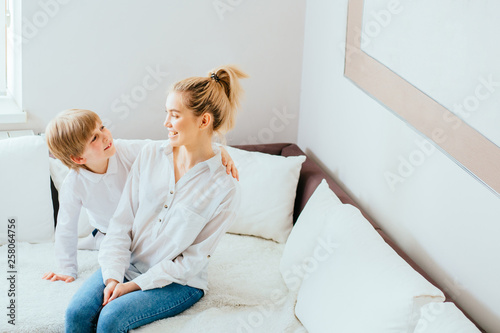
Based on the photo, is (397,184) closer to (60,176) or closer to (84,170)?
(84,170)

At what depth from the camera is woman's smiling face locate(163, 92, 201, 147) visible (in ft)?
5.93

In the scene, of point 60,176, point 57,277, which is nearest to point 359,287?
point 57,277

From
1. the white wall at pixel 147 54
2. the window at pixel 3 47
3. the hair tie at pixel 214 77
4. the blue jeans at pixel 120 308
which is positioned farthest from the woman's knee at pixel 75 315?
the window at pixel 3 47

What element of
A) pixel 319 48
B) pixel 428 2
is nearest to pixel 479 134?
pixel 428 2

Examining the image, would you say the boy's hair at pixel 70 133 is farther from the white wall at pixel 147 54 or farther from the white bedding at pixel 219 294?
the white wall at pixel 147 54

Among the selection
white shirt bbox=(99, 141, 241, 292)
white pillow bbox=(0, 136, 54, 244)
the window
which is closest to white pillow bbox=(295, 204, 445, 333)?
white shirt bbox=(99, 141, 241, 292)

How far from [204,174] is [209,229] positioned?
6.7 inches

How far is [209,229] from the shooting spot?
6.13 feet

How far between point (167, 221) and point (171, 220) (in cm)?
2

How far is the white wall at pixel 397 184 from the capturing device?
1.59 m

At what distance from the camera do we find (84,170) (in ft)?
6.49

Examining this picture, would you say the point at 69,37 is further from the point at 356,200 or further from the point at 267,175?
the point at 356,200

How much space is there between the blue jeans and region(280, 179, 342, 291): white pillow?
387 millimetres

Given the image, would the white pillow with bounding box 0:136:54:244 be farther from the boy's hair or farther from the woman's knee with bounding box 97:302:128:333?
the woman's knee with bounding box 97:302:128:333
